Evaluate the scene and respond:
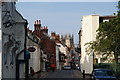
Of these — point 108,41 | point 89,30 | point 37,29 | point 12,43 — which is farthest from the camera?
point 37,29

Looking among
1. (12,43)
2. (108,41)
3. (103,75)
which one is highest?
(108,41)

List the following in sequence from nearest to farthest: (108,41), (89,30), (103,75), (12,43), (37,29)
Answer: (103,75)
(12,43)
(108,41)
(89,30)
(37,29)

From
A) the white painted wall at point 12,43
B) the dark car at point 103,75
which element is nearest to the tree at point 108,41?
the dark car at point 103,75

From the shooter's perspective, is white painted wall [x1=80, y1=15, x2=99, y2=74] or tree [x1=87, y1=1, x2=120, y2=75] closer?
tree [x1=87, y1=1, x2=120, y2=75]

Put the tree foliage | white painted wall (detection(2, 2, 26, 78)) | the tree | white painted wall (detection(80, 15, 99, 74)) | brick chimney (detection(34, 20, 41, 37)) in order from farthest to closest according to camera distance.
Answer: brick chimney (detection(34, 20, 41, 37)) → white painted wall (detection(80, 15, 99, 74)) → the tree → the tree foliage → white painted wall (detection(2, 2, 26, 78))

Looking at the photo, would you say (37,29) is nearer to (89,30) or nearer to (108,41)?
(89,30)

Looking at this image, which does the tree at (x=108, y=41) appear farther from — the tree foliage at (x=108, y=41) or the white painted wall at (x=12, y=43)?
the white painted wall at (x=12, y=43)

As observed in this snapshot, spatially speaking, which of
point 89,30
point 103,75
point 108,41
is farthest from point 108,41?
point 89,30

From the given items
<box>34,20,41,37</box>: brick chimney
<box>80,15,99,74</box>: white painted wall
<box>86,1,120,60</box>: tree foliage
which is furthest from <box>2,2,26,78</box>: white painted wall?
<box>34,20,41,37</box>: brick chimney

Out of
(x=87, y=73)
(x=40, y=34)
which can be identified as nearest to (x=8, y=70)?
(x=87, y=73)

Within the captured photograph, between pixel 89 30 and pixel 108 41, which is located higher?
pixel 89 30

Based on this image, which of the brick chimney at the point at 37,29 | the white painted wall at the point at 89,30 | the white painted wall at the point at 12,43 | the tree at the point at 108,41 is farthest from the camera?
the brick chimney at the point at 37,29

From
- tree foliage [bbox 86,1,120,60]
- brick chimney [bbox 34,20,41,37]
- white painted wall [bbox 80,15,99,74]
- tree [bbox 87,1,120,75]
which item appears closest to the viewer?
tree foliage [bbox 86,1,120,60]

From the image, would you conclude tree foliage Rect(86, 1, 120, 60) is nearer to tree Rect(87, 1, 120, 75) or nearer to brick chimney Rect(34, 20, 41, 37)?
tree Rect(87, 1, 120, 75)
